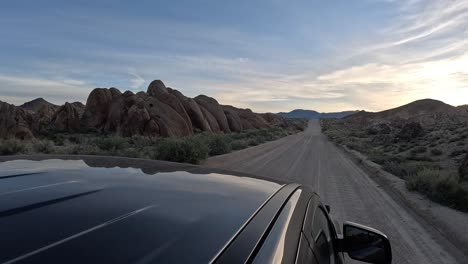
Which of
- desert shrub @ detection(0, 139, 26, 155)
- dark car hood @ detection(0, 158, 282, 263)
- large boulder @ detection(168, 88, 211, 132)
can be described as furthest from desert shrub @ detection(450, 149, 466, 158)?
large boulder @ detection(168, 88, 211, 132)

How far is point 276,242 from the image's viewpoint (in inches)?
61.1

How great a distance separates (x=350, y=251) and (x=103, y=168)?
1.89 m

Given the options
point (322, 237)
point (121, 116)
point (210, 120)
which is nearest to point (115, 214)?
point (322, 237)

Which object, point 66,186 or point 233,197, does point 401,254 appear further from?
point 66,186

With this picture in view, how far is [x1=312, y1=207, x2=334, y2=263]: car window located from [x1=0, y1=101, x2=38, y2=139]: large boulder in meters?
29.5

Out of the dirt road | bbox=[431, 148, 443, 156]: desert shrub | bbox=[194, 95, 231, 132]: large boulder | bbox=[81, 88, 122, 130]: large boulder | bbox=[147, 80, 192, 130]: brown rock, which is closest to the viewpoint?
the dirt road

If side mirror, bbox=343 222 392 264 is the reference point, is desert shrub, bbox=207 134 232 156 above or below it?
below

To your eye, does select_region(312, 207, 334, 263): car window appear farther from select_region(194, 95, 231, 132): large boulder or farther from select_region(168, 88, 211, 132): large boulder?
select_region(194, 95, 231, 132): large boulder

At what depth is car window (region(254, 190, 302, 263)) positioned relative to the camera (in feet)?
4.57

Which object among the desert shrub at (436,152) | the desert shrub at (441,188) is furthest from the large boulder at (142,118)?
the desert shrub at (441,188)

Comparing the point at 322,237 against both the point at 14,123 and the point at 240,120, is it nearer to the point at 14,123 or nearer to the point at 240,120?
the point at 14,123

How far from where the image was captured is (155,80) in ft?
148

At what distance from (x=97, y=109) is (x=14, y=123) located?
35.7ft

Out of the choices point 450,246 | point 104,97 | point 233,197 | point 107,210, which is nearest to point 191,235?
point 107,210
